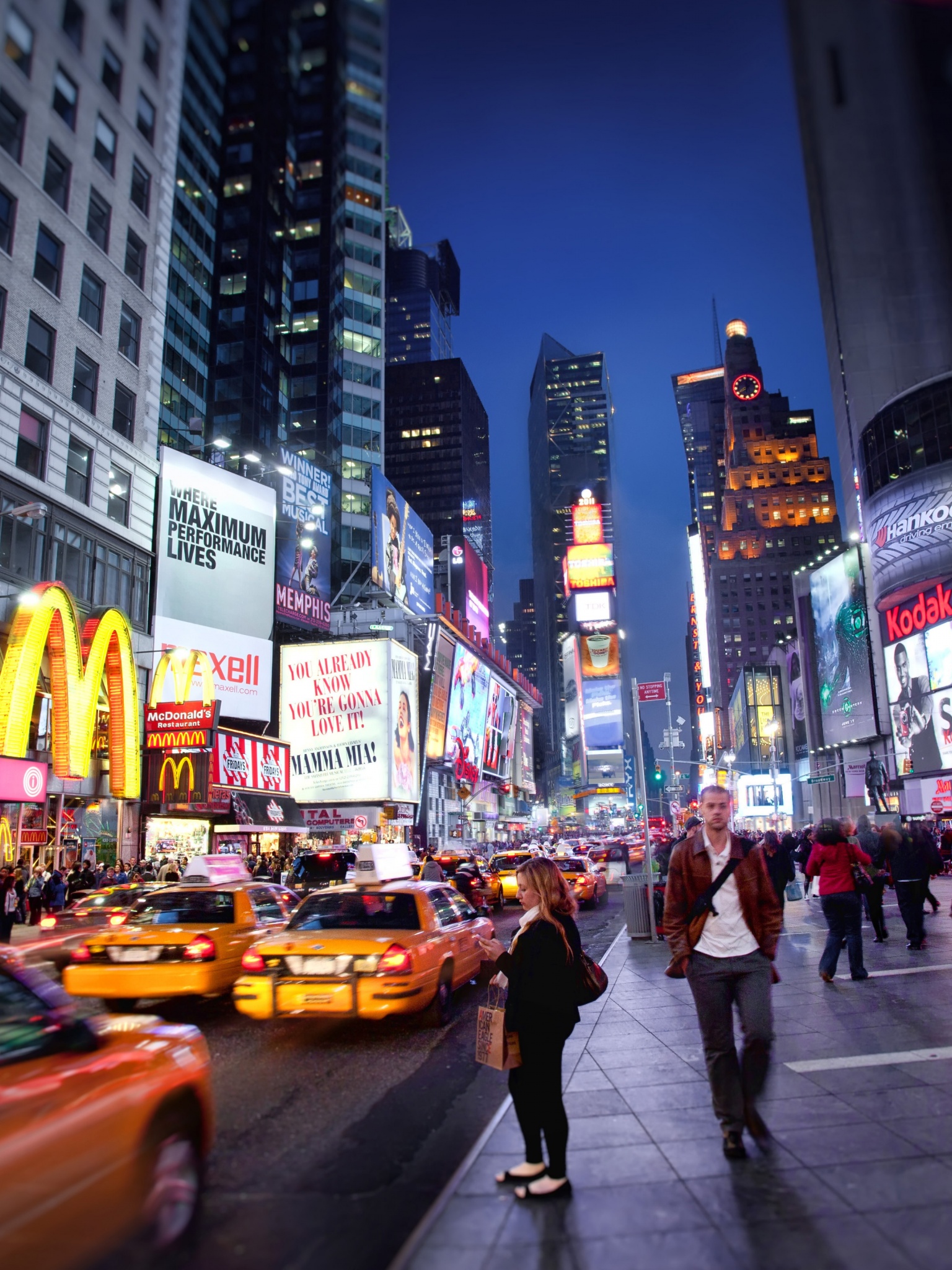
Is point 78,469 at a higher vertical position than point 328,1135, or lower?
higher

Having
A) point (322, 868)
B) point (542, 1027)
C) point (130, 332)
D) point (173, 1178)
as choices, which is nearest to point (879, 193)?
point (130, 332)

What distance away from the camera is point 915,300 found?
7869 centimetres

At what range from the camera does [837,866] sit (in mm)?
9523

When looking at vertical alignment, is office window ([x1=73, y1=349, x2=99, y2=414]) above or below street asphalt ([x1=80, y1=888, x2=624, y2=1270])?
above

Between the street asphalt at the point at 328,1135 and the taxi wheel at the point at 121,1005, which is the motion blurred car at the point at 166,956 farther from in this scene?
the street asphalt at the point at 328,1135

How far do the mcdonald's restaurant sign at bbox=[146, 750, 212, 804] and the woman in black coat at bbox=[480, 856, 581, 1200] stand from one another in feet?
91.5

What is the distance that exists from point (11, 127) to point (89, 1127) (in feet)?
101

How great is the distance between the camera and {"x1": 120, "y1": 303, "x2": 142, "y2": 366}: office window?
31188 millimetres

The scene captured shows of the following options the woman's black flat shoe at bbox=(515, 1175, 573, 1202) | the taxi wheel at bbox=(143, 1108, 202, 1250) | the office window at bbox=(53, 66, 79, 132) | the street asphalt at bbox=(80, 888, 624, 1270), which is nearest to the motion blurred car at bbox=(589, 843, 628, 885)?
the street asphalt at bbox=(80, 888, 624, 1270)

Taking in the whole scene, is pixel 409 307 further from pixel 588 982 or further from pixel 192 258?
pixel 588 982

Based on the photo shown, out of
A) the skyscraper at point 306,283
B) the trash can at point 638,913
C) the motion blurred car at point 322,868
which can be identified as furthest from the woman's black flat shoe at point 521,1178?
the skyscraper at point 306,283

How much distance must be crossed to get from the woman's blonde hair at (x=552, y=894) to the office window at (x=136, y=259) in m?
33.0

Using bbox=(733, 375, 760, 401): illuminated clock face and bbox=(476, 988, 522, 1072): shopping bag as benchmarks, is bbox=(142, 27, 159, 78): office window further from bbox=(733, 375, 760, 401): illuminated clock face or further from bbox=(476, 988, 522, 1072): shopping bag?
bbox=(733, 375, 760, 401): illuminated clock face

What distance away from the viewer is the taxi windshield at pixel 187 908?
10.0 meters
